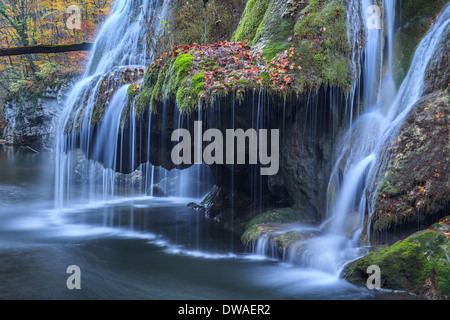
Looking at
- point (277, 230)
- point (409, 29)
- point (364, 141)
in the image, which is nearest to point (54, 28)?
point (409, 29)

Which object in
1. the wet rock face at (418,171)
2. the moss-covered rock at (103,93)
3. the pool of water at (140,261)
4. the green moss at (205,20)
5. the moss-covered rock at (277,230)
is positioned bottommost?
the pool of water at (140,261)

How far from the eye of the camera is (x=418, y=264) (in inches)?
189

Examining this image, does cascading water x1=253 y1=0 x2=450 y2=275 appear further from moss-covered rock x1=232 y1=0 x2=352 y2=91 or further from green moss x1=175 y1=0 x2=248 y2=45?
green moss x1=175 y1=0 x2=248 y2=45

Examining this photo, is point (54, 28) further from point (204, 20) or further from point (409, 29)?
point (409, 29)

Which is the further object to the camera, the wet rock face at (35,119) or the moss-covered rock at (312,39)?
the wet rock face at (35,119)

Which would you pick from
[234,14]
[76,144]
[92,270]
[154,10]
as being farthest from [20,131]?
[92,270]

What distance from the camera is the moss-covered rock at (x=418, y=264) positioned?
181 inches

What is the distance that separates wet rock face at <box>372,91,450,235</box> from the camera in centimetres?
552

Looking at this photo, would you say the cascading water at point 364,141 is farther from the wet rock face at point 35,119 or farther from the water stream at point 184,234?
the wet rock face at point 35,119

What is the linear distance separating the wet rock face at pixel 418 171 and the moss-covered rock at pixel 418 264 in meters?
0.50

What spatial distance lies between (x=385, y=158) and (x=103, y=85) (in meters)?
7.72

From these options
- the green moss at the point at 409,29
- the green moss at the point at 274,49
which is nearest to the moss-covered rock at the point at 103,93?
the green moss at the point at 274,49

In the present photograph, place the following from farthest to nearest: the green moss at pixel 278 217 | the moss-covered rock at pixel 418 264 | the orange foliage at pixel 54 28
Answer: the orange foliage at pixel 54 28
the green moss at pixel 278 217
the moss-covered rock at pixel 418 264

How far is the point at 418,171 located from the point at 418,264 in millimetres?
1569
